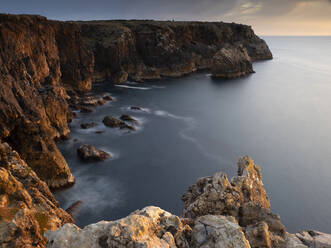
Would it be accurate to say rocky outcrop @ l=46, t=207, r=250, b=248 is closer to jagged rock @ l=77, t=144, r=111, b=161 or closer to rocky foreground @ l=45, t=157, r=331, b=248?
rocky foreground @ l=45, t=157, r=331, b=248

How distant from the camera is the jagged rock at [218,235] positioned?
751 cm

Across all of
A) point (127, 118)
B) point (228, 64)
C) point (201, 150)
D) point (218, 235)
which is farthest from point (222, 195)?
point (228, 64)

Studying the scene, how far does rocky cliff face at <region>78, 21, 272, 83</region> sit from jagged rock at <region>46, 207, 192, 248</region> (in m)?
67.9

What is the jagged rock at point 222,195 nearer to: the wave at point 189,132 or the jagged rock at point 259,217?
the jagged rock at point 259,217

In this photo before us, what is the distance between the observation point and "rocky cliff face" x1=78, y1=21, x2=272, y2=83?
73625mm

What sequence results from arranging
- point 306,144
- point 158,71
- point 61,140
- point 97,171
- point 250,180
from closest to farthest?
point 250,180 < point 97,171 < point 61,140 < point 306,144 < point 158,71

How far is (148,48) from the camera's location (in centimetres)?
8462

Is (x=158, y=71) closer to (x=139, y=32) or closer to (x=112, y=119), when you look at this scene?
(x=139, y=32)

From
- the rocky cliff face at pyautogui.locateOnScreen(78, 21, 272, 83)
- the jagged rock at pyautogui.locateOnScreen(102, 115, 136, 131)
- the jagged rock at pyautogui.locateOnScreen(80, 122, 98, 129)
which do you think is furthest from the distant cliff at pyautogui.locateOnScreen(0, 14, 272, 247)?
the jagged rock at pyautogui.locateOnScreen(102, 115, 136, 131)

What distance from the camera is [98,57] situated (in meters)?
72.6

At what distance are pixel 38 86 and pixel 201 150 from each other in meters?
24.1

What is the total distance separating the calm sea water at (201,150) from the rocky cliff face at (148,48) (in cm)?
1229

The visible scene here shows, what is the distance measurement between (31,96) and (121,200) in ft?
46.7

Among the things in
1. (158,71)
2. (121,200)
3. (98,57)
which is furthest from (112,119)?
(158,71)
